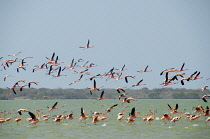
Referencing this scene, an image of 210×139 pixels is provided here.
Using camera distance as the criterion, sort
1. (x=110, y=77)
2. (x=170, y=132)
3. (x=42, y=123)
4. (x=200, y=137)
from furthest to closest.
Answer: (x=110, y=77) → (x=42, y=123) → (x=170, y=132) → (x=200, y=137)

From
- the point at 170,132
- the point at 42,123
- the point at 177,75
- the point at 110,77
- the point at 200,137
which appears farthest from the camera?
the point at 110,77

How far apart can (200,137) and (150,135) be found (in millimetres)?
2803

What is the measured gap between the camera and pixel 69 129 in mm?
24578

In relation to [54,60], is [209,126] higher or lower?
lower

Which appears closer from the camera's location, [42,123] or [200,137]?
[200,137]

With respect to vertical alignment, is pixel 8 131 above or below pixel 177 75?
below

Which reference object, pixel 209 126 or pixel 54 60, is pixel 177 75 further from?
pixel 54 60

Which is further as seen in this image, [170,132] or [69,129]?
[69,129]

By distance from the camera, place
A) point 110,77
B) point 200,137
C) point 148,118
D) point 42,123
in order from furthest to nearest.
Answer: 1. point 110,77
2. point 42,123
3. point 148,118
4. point 200,137

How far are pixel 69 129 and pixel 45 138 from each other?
350 centimetres

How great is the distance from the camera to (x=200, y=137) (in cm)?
2088

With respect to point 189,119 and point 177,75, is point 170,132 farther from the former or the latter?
point 189,119

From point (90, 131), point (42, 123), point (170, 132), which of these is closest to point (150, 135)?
point (170, 132)

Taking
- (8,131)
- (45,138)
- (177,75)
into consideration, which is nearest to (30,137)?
(45,138)
